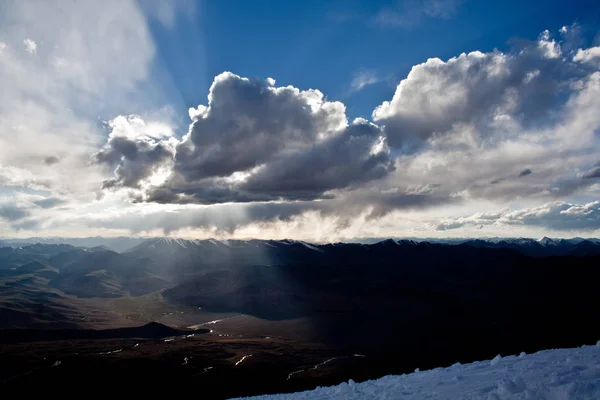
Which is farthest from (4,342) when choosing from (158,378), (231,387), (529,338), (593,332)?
(593,332)

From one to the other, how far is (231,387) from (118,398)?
2734 cm

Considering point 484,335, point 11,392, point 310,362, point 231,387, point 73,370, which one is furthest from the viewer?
point 484,335

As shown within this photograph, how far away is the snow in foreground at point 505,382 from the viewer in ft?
38.1

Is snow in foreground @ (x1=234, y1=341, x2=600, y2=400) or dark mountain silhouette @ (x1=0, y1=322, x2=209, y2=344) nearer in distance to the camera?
snow in foreground @ (x1=234, y1=341, x2=600, y2=400)

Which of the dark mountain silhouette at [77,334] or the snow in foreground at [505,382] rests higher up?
the snow in foreground at [505,382]

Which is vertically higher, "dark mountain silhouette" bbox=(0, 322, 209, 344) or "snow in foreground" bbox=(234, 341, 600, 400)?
"snow in foreground" bbox=(234, 341, 600, 400)

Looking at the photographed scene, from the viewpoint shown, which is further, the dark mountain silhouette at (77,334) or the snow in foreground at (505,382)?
the dark mountain silhouette at (77,334)

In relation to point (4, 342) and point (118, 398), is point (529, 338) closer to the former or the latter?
point (118, 398)

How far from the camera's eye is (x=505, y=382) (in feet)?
41.8

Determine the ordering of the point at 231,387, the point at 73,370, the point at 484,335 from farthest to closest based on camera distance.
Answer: the point at 484,335 → the point at 73,370 → the point at 231,387

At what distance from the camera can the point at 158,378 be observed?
103438mm

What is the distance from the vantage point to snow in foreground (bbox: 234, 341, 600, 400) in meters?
11.6

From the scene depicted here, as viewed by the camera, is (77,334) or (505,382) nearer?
(505,382)

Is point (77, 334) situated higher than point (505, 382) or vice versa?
point (505, 382)
